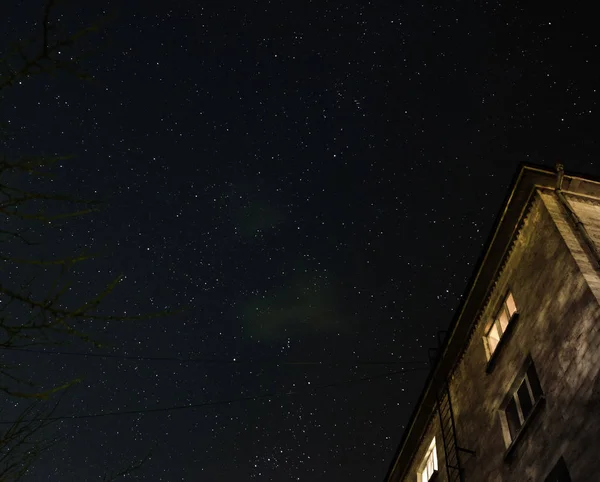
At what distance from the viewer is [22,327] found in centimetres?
511

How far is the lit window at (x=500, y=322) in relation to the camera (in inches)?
480

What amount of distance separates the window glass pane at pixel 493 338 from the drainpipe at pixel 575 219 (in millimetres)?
3323

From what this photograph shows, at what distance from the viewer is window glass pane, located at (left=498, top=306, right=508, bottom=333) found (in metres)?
12.4

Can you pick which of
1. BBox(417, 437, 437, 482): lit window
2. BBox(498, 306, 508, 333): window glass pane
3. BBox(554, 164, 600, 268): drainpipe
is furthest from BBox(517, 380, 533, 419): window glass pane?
BBox(417, 437, 437, 482): lit window

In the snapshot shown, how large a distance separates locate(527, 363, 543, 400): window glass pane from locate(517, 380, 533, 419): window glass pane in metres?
0.21

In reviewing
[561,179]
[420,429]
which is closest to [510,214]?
[561,179]

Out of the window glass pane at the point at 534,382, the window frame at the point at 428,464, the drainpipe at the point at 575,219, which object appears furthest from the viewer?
the window frame at the point at 428,464

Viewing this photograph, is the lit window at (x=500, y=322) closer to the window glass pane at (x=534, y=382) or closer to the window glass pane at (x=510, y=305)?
the window glass pane at (x=510, y=305)

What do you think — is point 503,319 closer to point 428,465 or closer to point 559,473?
point 559,473

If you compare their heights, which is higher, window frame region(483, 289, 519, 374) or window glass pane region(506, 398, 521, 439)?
window frame region(483, 289, 519, 374)

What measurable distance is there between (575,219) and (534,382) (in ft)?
10.8

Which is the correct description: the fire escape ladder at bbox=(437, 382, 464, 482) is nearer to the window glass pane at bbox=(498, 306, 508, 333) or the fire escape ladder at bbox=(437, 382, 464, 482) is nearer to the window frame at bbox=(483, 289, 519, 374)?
the window frame at bbox=(483, 289, 519, 374)

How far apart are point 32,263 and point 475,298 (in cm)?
1092

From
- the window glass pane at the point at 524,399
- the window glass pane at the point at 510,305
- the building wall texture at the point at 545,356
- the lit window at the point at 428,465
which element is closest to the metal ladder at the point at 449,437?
the building wall texture at the point at 545,356
